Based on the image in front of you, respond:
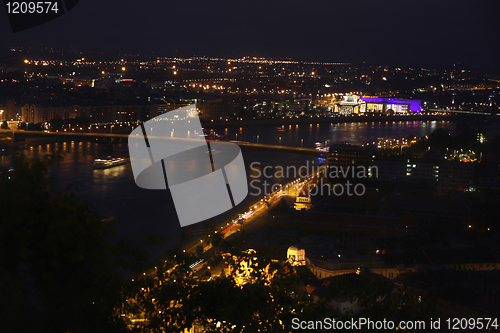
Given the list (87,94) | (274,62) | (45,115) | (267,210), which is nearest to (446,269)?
(267,210)

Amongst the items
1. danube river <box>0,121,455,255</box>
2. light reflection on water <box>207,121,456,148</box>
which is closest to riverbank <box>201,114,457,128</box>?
light reflection on water <box>207,121,456,148</box>

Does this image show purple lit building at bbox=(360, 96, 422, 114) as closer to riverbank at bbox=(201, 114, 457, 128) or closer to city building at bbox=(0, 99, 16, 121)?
riverbank at bbox=(201, 114, 457, 128)

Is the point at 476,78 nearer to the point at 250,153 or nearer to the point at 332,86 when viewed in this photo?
the point at 332,86

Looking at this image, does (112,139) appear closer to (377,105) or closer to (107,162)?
(107,162)

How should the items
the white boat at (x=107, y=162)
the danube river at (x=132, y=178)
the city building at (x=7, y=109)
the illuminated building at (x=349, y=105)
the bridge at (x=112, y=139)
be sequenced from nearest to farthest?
the danube river at (x=132, y=178) → the white boat at (x=107, y=162) → the bridge at (x=112, y=139) → the city building at (x=7, y=109) → the illuminated building at (x=349, y=105)

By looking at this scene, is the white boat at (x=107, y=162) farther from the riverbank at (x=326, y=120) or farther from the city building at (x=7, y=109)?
the riverbank at (x=326, y=120)

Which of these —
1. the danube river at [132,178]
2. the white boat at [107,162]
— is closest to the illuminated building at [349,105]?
the danube river at [132,178]

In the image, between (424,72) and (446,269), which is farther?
(424,72)
